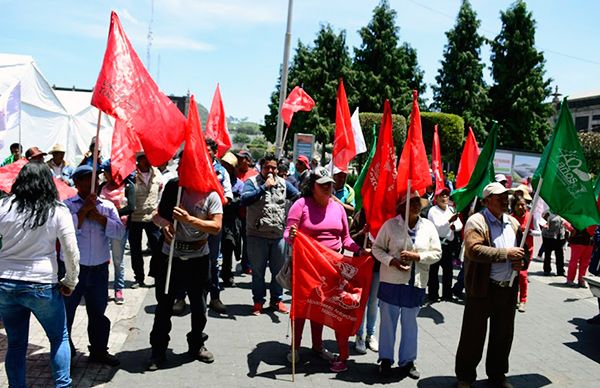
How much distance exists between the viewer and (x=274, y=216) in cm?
725

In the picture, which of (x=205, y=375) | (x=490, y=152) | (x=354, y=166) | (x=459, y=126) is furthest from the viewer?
(x=354, y=166)

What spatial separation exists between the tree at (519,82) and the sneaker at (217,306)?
34746mm

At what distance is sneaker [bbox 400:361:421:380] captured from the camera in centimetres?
538

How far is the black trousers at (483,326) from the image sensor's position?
515 centimetres

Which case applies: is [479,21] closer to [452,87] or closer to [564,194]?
[452,87]

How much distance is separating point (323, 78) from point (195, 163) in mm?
32655

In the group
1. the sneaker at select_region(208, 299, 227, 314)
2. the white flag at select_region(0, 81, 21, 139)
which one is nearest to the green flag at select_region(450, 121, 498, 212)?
the sneaker at select_region(208, 299, 227, 314)

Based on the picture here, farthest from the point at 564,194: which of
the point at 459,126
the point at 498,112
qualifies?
the point at 498,112

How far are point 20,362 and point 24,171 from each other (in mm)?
1459

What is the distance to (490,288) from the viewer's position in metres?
5.15

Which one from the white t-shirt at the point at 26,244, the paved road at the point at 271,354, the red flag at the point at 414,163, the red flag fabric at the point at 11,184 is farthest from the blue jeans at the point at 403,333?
the red flag fabric at the point at 11,184

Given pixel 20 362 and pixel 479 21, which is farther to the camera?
pixel 479 21

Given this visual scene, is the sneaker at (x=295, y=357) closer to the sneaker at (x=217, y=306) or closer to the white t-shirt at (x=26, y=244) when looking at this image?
the sneaker at (x=217, y=306)

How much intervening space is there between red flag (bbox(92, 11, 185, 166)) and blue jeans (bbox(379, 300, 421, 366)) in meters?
2.67
